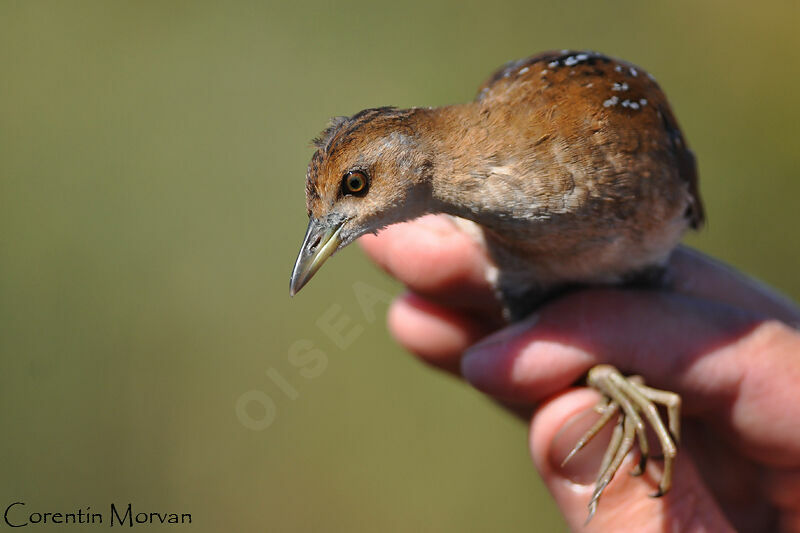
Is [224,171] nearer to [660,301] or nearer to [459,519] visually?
[459,519]

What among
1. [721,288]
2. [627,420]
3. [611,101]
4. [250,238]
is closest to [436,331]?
[627,420]

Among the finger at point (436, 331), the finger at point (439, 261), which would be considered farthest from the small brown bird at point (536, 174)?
the finger at point (436, 331)

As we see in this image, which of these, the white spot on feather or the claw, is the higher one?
the white spot on feather

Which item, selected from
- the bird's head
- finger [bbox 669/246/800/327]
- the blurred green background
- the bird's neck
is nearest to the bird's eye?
the bird's head

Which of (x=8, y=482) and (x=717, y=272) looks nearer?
(x=717, y=272)

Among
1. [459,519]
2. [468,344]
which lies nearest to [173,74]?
[468,344]

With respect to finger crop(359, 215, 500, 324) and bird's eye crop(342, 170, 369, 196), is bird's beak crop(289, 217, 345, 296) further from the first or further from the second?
finger crop(359, 215, 500, 324)
